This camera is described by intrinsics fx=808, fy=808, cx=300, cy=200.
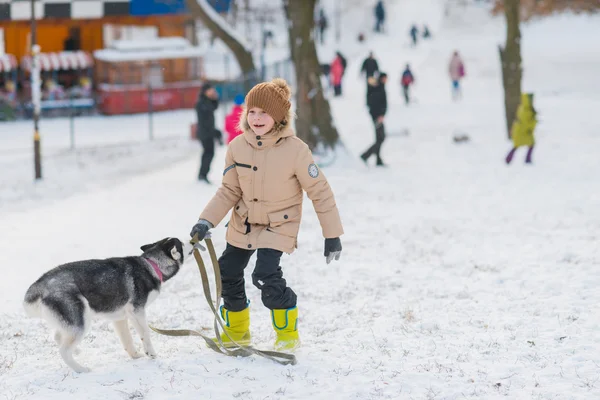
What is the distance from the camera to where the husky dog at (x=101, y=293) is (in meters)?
4.41

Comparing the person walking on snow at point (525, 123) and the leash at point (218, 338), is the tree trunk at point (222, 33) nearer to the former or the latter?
the person walking on snow at point (525, 123)

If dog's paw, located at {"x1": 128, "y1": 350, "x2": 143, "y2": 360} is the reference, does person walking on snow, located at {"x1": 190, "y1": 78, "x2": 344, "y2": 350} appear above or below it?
above

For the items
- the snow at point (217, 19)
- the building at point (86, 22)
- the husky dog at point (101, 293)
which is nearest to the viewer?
the husky dog at point (101, 293)

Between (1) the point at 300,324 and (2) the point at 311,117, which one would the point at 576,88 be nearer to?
(2) the point at 311,117

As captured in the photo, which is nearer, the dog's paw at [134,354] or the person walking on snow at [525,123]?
the dog's paw at [134,354]

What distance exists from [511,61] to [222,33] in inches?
261

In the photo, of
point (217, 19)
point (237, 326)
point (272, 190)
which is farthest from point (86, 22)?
point (272, 190)

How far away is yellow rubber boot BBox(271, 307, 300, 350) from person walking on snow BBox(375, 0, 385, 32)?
43.2m

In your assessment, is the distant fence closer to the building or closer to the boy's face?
the building

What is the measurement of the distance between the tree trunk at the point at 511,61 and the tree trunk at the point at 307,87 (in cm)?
499

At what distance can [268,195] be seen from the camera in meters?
4.81

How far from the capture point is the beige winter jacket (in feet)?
15.7

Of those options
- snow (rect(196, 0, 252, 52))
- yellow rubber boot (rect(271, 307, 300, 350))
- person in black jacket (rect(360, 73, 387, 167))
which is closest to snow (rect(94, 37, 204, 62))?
snow (rect(196, 0, 252, 52))

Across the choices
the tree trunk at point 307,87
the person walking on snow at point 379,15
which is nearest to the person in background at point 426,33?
the person walking on snow at point 379,15
